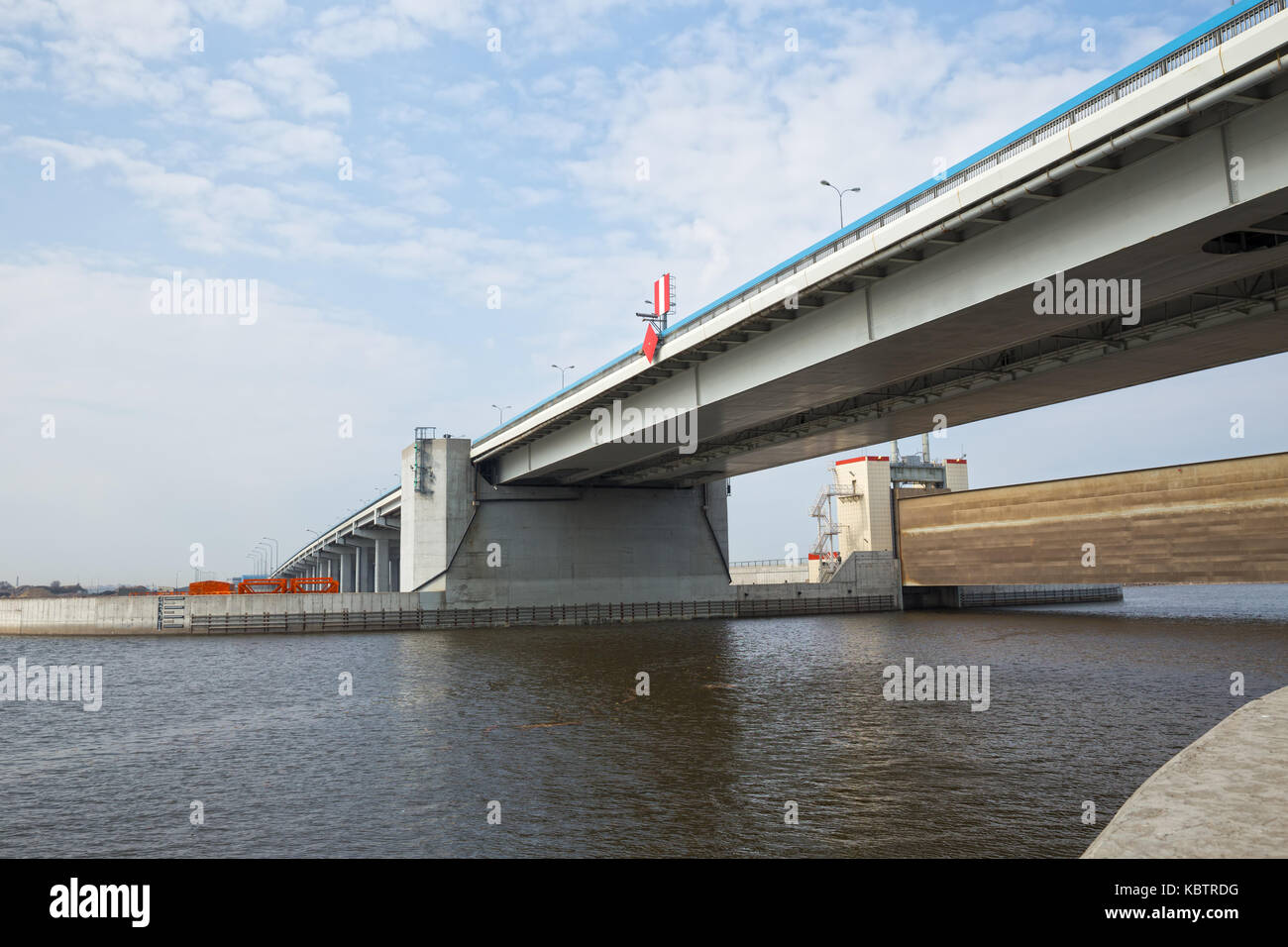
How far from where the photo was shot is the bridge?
53.6 ft

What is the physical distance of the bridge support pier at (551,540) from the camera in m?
58.7

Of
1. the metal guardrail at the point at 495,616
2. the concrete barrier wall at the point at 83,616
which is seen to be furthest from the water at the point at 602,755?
the concrete barrier wall at the point at 83,616

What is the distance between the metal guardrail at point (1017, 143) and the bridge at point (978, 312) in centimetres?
5

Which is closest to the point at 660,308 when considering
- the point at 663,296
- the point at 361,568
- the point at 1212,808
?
the point at 663,296

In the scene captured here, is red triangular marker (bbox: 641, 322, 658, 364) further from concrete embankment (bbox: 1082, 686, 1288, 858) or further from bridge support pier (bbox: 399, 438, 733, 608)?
concrete embankment (bbox: 1082, 686, 1288, 858)

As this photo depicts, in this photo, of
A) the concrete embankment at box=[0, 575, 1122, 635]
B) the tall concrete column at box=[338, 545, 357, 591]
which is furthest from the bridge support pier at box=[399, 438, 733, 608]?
the tall concrete column at box=[338, 545, 357, 591]

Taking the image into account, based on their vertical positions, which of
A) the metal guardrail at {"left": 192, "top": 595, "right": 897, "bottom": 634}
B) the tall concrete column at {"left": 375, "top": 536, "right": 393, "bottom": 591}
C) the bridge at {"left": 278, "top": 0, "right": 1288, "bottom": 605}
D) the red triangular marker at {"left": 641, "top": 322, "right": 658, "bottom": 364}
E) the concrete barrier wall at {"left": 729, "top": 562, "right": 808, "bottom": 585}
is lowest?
the metal guardrail at {"left": 192, "top": 595, "right": 897, "bottom": 634}

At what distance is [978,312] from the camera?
23.1 m

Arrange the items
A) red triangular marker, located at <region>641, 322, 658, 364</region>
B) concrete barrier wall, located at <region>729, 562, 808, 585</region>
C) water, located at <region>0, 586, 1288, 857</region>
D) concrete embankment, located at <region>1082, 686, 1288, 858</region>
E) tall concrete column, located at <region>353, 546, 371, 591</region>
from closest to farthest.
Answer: concrete embankment, located at <region>1082, 686, 1288, 858</region>
water, located at <region>0, 586, 1288, 857</region>
red triangular marker, located at <region>641, 322, 658, 364</region>
concrete barrier wall, located at <region>729, 562, 808, 585</region>
tall concrete column, located at <region>353, 546, 371, 591</region>

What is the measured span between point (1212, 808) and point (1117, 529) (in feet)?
173

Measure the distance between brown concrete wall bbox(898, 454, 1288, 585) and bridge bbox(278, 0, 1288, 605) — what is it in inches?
720
